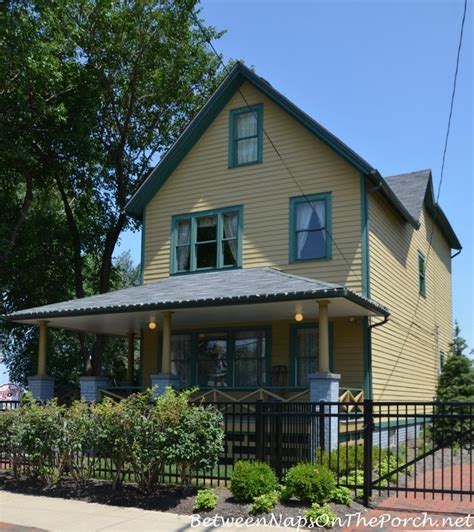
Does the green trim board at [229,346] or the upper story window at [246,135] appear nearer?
the green trim board at [229,346]

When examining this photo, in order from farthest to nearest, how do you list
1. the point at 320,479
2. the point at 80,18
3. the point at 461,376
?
the point at 80,18
the point at 461,376
the point at 320,479

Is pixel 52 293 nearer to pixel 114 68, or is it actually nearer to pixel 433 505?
pixel 114 68

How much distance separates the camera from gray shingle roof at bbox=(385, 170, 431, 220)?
19413 millimetres

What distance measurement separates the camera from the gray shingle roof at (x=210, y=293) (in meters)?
12.5

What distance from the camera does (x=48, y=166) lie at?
2456cm

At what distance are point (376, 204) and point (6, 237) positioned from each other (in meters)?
14.8

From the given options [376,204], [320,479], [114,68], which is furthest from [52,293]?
[320,479]

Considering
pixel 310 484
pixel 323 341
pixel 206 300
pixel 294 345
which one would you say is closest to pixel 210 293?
pixel 206 300

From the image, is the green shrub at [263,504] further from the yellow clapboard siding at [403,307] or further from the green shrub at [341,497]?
the yellow clapboard siding at [403,307]

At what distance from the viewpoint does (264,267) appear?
16.5m

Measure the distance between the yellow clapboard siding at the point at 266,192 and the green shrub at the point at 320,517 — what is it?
754 centimetres

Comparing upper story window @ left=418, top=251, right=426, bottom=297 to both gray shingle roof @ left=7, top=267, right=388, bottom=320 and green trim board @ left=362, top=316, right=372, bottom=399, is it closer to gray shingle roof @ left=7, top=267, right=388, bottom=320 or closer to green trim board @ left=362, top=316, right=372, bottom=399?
green trim board @ left=362, top=316, right=372, bottom=399

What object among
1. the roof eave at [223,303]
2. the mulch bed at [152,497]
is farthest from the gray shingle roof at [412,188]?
the mulch bed at [152,497]

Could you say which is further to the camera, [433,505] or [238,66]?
[238,66]
